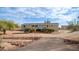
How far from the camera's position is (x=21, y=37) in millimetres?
2879

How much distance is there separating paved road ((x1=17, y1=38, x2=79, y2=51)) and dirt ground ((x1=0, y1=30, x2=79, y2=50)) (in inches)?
1.9

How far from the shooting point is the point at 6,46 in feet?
9.35

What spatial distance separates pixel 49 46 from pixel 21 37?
350 millimetres

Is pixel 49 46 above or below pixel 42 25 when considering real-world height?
below

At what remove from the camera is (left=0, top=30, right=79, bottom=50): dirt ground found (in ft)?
9.37

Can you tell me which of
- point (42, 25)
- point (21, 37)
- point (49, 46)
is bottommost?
point (49, 46)

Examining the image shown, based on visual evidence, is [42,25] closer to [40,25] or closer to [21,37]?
[40,25]

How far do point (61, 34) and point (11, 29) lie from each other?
1.95ft

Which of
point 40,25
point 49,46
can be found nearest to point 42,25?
point 40,25

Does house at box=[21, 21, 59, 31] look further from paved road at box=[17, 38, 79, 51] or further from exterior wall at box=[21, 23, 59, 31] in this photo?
paved road at box=[17, 38, 79, 51]

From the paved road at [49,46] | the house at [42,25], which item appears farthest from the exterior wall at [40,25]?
the paved road at [49,46]

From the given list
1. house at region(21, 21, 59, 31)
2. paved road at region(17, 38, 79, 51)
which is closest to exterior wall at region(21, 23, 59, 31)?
house at region(21, 21, 59, 31)

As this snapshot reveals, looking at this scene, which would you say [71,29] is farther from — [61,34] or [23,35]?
[23,35]
